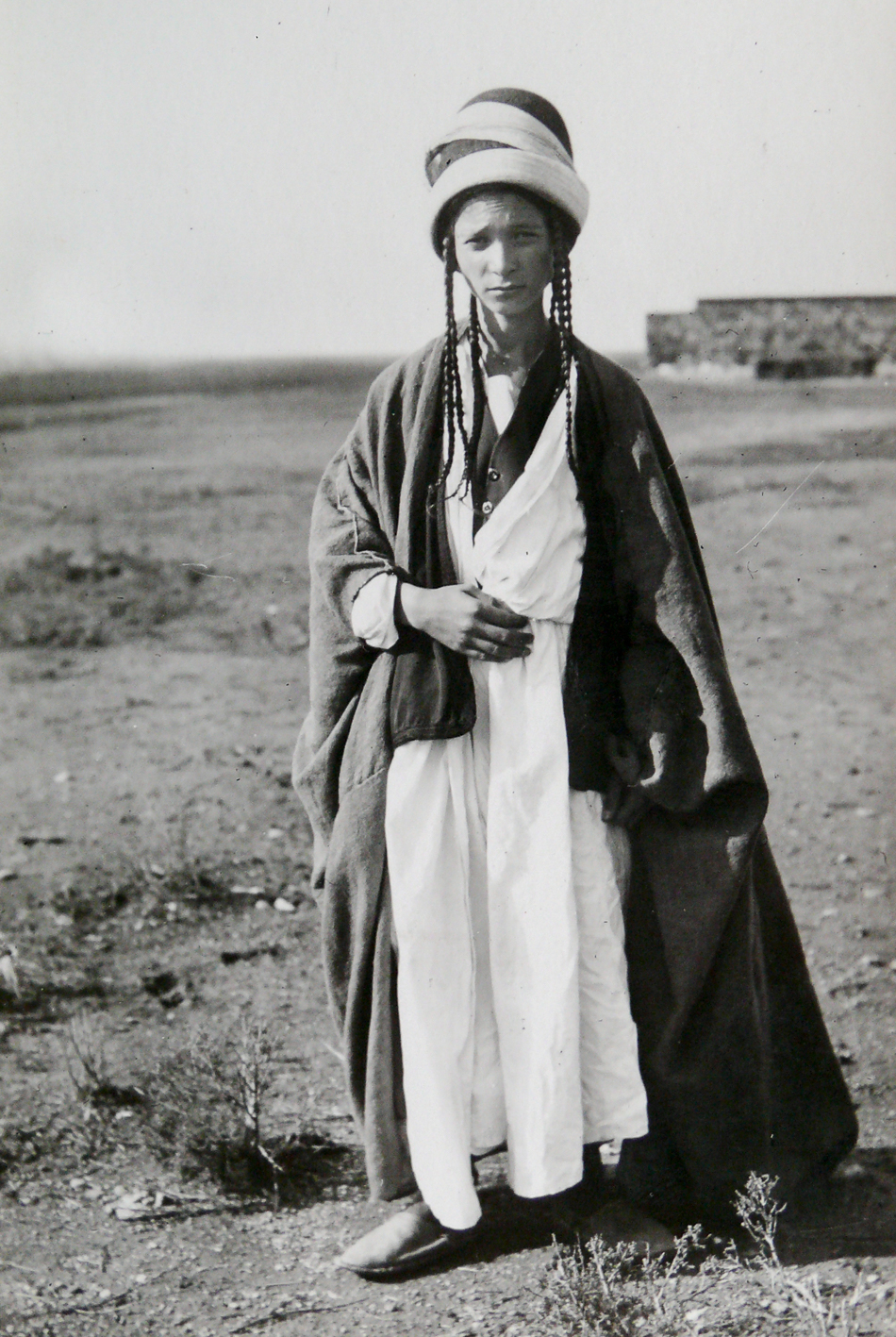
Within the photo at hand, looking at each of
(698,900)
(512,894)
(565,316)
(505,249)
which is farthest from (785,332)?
(512,894)

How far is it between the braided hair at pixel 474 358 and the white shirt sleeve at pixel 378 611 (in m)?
0.17

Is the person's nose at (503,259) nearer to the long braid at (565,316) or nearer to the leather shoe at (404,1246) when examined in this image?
the long braid at (565,316)

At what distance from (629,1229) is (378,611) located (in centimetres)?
130

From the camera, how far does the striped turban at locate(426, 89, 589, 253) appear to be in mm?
2217

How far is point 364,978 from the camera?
256 cm

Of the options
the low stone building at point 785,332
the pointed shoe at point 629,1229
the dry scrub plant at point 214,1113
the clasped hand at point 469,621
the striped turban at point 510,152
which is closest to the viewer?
the striped turban at point 510,152

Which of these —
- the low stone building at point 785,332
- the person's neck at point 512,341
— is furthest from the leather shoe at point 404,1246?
the low stone building at point 785,332

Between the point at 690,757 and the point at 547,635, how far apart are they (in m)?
0.36

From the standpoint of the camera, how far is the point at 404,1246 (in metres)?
2.59

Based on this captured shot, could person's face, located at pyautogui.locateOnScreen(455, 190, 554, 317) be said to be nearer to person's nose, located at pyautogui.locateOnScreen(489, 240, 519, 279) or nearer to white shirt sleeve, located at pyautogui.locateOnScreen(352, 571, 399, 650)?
person's nose, located at pyautogui.locateOnScreen(489, 240, 519, 279)

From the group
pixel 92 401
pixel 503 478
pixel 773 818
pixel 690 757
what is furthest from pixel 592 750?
pixel 92 401

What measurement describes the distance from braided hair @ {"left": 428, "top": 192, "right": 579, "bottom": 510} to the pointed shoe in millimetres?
1438

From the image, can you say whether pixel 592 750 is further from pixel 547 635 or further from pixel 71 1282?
pixel 71 1282

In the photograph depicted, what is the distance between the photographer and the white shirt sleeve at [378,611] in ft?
7.91
